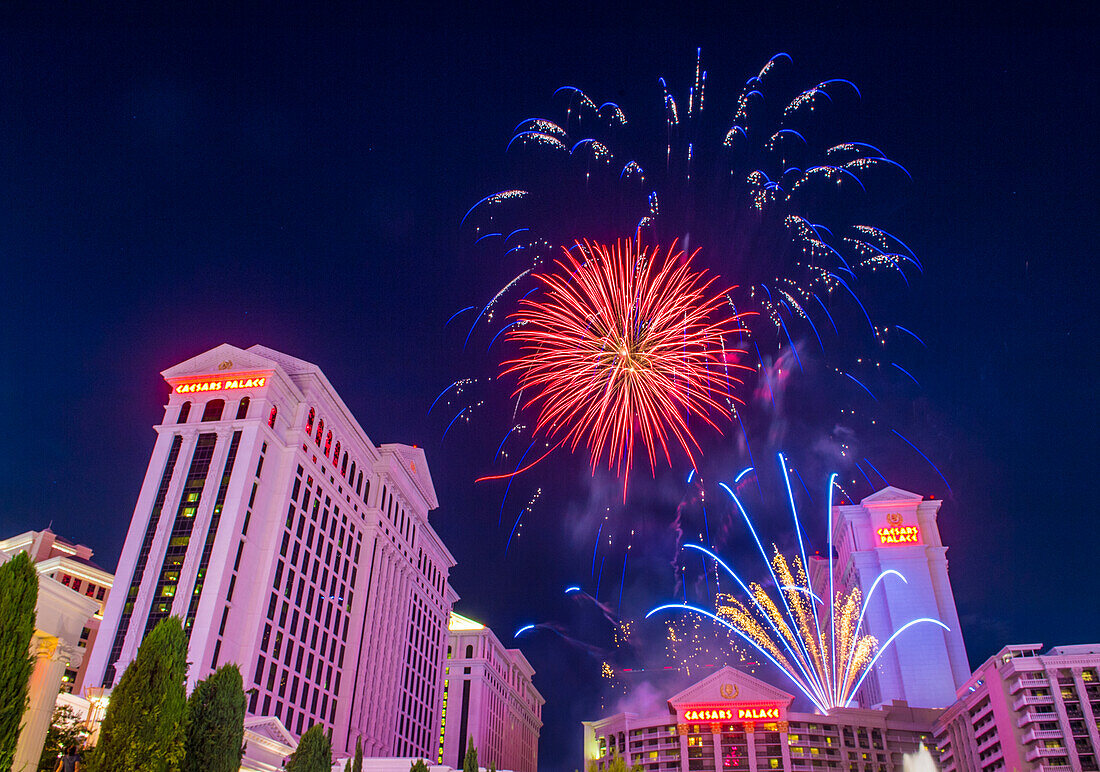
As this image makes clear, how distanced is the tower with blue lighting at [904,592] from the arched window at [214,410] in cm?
10660

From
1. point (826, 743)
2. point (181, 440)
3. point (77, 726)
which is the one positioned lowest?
point (77, 726)

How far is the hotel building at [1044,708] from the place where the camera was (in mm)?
82000

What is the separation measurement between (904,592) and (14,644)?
433ft

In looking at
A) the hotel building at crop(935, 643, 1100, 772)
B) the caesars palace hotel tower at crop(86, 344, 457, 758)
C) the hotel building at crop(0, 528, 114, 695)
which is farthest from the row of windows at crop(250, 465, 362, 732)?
the hotel building at crop(935, 643, 1100, 772)

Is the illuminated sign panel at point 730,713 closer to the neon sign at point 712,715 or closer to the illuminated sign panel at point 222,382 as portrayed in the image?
the neon sign at point 712,715

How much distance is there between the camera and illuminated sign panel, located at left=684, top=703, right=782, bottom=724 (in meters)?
119

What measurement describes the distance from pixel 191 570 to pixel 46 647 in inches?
1722

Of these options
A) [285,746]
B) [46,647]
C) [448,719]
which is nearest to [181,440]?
[285,746]

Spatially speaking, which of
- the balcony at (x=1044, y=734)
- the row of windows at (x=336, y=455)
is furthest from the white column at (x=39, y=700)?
the balcony at (x=1044, y=734)

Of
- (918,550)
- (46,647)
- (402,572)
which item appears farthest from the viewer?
(918,550)

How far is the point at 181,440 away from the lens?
73.1 metres

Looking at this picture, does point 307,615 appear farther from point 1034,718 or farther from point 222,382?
point 1034,718

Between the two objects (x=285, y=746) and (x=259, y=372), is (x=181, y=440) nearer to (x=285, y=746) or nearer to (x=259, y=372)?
(x=259, y=372)

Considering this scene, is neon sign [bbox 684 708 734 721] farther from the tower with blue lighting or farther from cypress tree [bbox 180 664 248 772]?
cypress tree [bbox 180 664 248 772]
